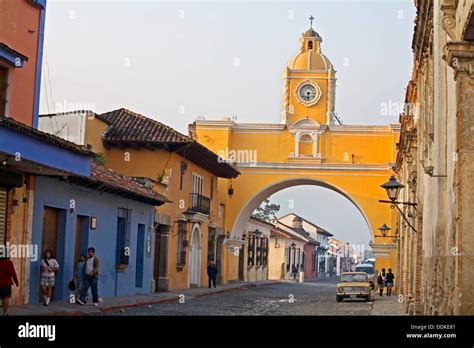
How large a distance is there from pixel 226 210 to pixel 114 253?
63.8ft

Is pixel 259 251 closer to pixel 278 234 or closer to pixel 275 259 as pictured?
pixel 278 234

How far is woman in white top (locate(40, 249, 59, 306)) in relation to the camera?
692 inches

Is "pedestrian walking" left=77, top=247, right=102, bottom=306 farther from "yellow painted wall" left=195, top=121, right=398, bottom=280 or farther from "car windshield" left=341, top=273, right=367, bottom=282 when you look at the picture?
"yellow painted wall" left=195, top=121, right=398, bottom=280

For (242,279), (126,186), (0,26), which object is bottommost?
(242,279)

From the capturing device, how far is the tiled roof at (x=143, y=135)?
29.4m

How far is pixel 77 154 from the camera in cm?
1736

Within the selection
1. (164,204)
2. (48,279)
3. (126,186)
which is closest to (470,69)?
(48,279)

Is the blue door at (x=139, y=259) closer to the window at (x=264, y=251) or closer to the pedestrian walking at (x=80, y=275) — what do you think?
the pedestrian walking at (x=80, y=275)

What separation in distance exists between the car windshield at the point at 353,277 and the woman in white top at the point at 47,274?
15.6m

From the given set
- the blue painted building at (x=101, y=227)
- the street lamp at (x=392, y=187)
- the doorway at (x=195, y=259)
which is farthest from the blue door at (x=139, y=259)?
the street lamp at (x=392, y=187)

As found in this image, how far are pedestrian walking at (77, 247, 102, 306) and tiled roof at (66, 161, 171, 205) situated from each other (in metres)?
1.73

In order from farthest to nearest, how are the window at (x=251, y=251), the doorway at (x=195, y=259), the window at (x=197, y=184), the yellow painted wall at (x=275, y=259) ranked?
1. the yellow painted wall at (x=275, y=259)
2. the window at (x=251, y=251)
3. the window at (x=197, y=184)
4. the doorway at (x=195, y=259)

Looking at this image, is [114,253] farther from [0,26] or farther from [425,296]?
[425,296]
